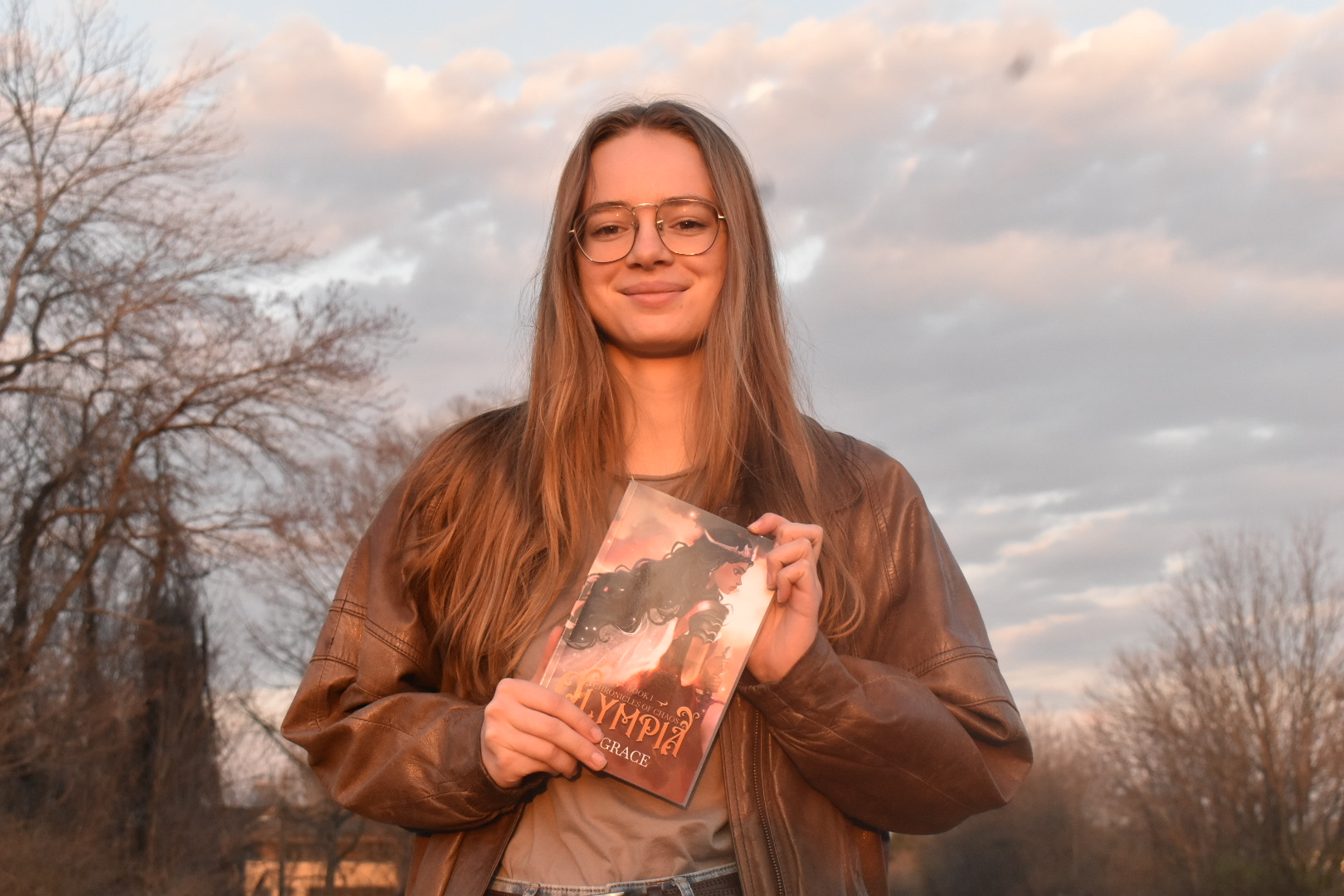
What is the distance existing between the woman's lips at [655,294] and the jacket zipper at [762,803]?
0.86 meters

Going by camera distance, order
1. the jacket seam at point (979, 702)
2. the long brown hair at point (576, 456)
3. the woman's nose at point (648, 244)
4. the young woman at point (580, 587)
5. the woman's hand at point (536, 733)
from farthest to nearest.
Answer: the woman's nose at point (648, 244)
the long brown hair at point (576, 456)
the jacket seam at point (979, 702)
the young woman at point (580, 587)
the woman's hand at point (536, 733)

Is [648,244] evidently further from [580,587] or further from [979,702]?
[979,702]

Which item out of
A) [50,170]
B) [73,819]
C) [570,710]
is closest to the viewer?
[570,710]

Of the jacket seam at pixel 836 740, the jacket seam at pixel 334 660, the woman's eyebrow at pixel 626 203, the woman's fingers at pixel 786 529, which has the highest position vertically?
the woman's eyebrow at pixel 626 203

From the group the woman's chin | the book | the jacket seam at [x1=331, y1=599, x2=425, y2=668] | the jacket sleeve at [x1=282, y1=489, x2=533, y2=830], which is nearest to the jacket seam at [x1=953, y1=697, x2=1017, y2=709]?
the book

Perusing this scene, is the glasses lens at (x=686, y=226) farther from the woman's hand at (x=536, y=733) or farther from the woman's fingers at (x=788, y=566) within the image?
the woman's hand at (x=536, y=733)

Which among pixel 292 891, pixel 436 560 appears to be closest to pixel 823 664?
pixel 436 560

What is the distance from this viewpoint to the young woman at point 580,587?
2168mm

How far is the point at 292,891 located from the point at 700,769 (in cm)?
2675

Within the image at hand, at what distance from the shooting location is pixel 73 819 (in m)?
18.2

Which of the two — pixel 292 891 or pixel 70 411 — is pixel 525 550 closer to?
pixel 70 411

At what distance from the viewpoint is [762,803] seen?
2240 mm

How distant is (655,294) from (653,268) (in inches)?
2.1

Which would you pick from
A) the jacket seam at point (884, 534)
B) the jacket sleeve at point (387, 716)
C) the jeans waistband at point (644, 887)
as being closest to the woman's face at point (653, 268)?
the jacket seam at point (884, 534)
